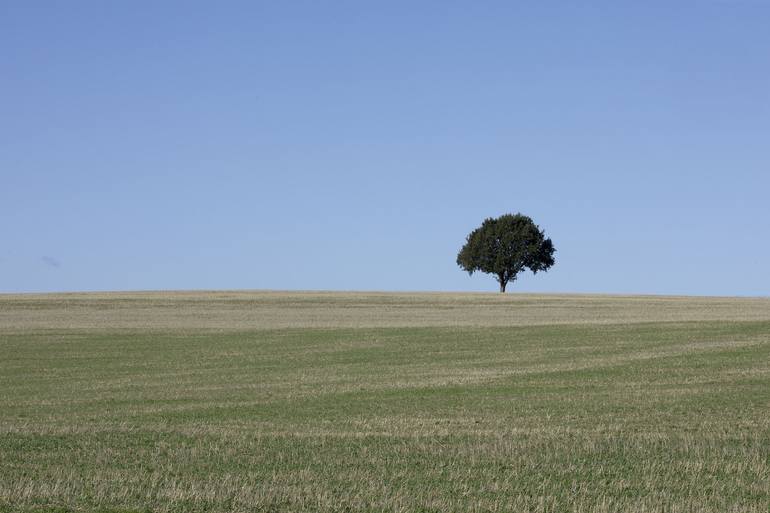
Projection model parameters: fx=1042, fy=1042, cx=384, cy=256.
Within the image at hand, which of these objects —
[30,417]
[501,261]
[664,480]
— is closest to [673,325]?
[30,417]

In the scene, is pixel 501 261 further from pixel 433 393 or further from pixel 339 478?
pixel 339 478

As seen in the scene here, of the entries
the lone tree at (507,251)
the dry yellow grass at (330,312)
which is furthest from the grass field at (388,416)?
the lone tree at (507,251)

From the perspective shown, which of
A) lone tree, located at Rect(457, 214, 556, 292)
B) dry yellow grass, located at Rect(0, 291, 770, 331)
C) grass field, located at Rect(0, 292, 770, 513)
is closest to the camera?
grass field, located at Rect(0, 292, 770, 513)

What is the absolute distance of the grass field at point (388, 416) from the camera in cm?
1460

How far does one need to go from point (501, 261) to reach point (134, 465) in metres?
112

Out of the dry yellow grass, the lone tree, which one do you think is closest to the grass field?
the dry yellow grass

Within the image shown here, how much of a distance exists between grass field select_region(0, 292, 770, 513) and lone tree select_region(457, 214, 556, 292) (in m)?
63.0

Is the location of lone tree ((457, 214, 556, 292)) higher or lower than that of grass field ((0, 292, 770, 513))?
higher

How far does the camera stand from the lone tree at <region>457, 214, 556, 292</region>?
128 meters

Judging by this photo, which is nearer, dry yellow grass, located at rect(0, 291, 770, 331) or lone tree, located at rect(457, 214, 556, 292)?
dry yellow grass, located at rect(0, 291, 770, 331)

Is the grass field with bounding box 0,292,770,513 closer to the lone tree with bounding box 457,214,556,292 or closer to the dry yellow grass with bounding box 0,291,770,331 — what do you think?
the dry yellow grass with bounding box 0,291,770,331

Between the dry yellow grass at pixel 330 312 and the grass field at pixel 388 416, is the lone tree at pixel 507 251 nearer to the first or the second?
the dry yellow grass at pixel 330 312

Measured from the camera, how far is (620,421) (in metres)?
24.4

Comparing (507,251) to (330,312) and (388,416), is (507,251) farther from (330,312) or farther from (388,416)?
(388,416)
